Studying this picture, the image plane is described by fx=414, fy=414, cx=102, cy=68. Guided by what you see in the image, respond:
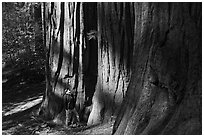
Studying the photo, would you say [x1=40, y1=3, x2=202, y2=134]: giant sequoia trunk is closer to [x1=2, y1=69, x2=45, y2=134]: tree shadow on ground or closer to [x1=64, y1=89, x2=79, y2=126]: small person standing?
[x1=64, y1=89, x2=79, y2=126]: small person standing

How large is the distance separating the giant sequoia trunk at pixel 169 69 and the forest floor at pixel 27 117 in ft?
3.50

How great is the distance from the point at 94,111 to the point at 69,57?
673 millimetres

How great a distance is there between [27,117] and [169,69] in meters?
2.75

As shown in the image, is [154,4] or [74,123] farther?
[74,123]

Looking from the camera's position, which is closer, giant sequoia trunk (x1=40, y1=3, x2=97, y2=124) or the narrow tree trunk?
the narrow tree trunk

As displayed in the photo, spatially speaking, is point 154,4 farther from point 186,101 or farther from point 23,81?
point 23,81

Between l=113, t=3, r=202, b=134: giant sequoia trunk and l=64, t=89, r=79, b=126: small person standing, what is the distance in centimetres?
168

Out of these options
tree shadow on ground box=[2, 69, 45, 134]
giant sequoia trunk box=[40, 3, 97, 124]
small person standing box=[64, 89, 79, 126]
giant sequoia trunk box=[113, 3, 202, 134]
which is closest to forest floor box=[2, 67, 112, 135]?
tree shadow on ground box=[2, 69, 45, 134]

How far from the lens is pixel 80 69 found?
467cm

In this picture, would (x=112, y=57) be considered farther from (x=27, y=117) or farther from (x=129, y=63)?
(x=27, y=117)

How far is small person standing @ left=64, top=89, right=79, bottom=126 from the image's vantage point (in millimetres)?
4793

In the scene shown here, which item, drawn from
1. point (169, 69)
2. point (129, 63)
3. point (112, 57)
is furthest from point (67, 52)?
point (169, 69)

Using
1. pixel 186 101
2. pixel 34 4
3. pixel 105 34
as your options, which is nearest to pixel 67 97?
pixel 105 34

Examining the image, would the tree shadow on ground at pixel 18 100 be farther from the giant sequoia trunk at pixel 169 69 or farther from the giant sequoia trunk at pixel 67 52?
the giant sequoia trunk at pixel 169 69
